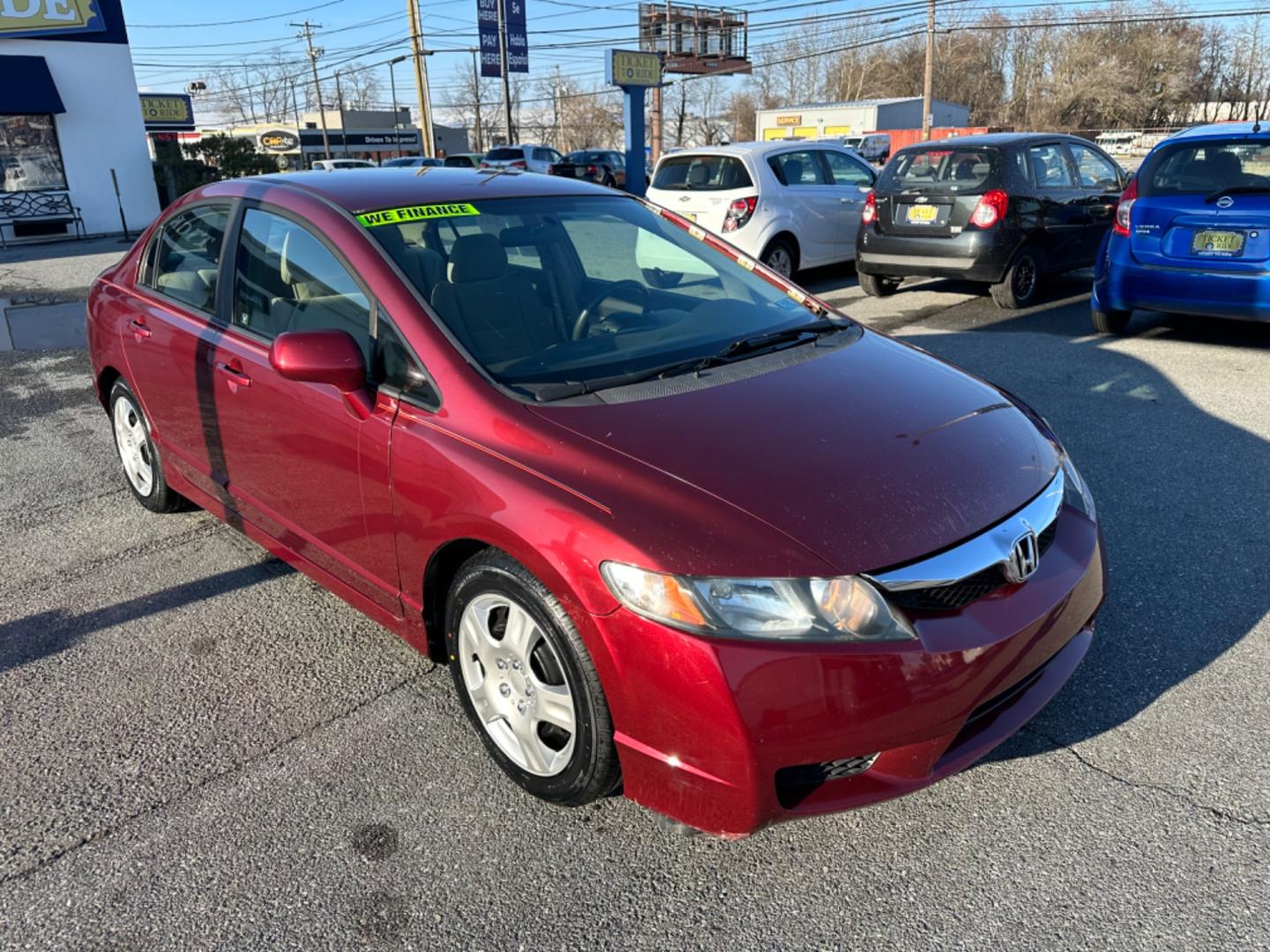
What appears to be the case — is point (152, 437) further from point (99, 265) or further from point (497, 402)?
point (99, 265)

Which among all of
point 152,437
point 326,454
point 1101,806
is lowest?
point 1101,806

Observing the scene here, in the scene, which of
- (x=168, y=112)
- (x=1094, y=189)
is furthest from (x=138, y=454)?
(x=168, y=112)

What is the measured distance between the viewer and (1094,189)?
9.31m

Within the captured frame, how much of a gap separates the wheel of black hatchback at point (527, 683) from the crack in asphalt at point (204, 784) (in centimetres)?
47

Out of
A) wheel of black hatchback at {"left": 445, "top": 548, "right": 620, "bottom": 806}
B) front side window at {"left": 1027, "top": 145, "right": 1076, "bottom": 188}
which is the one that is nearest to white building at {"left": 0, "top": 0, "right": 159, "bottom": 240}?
front side window at {"left": 1027, "top": 145, "right": 1076, "bottom": 188}

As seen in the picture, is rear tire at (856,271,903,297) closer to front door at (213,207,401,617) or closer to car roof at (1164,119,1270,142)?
car roof at (1164,119,1270,142)

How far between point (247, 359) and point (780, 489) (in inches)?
80.5

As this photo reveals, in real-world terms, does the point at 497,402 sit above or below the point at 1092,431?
above

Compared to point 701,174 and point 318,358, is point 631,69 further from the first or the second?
point 318,358

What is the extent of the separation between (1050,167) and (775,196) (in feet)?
8.71

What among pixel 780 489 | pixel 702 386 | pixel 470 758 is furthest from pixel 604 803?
pixel 702 386

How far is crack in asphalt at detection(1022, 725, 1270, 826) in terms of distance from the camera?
7.93 ft

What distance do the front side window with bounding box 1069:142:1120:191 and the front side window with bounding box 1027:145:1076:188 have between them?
21cm

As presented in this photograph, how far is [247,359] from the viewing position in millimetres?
3277
